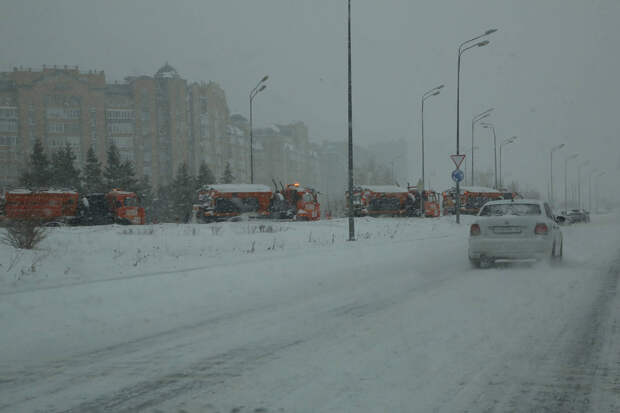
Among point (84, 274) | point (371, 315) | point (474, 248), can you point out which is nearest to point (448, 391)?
point (371, 315)

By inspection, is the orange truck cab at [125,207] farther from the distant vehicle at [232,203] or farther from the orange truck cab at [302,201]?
the orange truck cab at [302,201]

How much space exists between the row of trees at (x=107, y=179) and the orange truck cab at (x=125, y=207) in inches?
442

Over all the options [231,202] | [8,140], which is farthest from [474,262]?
[8,140]

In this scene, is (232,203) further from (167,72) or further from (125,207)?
(167,72)

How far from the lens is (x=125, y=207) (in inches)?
1359

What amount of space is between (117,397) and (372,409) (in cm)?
185

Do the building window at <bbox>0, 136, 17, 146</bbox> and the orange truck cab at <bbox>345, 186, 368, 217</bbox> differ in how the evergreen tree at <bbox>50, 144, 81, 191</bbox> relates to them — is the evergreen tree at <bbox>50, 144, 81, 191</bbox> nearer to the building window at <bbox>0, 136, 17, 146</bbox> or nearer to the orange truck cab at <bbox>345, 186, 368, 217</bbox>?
the building window at <bbox>0, 136, 17, 146</bbox>

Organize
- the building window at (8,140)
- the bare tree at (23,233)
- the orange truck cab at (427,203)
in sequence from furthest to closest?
the building window at (8,140)
the orange truck cab at (427,203)
the bare tree at (23,233)

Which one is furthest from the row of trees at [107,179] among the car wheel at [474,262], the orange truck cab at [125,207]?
the car wheel at [474,262]

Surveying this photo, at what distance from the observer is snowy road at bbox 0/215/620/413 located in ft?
12.6

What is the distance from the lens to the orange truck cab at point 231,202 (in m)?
35.7

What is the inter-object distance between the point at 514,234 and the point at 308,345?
7934mm

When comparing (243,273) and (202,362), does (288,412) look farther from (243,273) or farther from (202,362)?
(243,273)

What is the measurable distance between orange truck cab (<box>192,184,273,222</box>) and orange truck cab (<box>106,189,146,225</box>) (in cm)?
383
